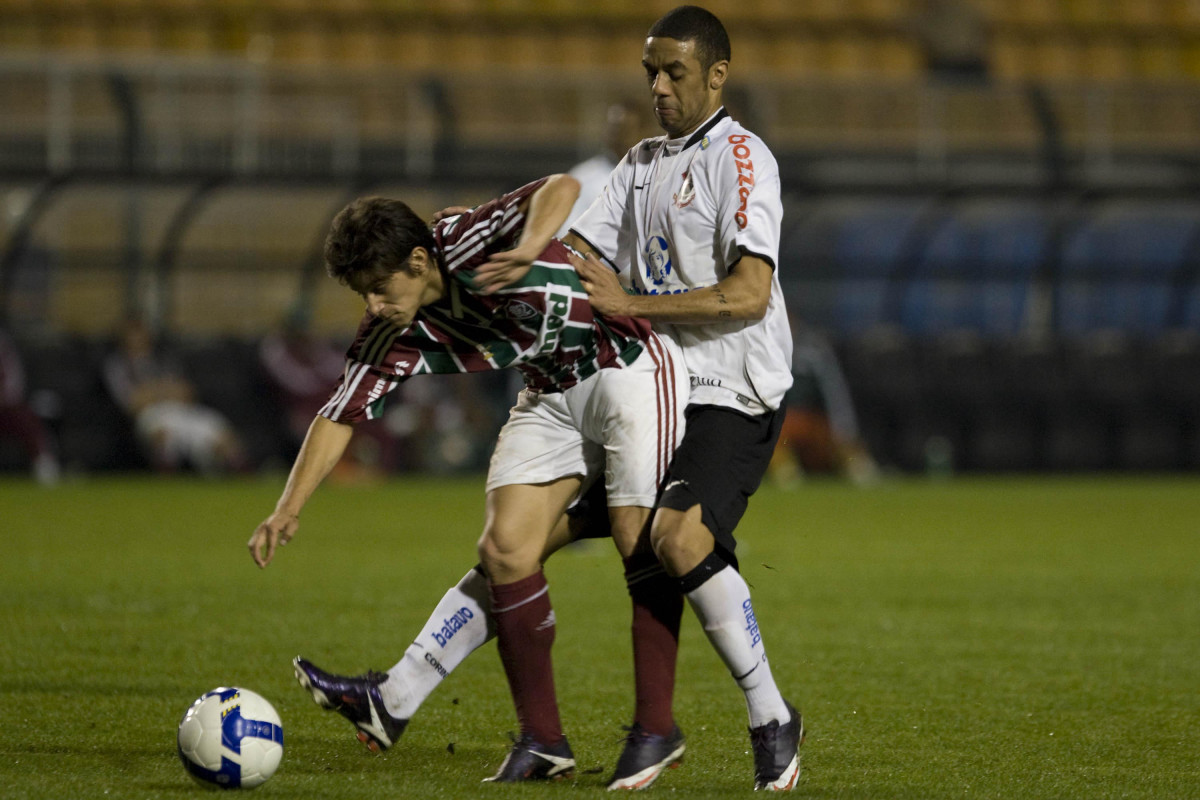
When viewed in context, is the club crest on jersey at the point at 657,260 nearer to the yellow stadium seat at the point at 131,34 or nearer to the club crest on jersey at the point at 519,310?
the club crest on jersey at the point at 519,310

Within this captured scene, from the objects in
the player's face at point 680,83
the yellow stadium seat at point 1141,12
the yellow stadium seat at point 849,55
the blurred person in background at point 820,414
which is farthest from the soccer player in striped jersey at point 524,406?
the yellow stadium seat at point 1141,12

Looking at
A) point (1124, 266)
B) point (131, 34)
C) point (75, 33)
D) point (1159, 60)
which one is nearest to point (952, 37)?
point (1159, 60)

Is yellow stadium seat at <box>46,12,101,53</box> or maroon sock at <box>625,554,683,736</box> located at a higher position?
yellow stadium seat at <box>46,12,101,53</box>

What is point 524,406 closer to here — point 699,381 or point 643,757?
point 699,381

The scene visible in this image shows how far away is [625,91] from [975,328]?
4026 millimetres

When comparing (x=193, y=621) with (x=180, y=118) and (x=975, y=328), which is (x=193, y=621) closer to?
(x=180, y=118)

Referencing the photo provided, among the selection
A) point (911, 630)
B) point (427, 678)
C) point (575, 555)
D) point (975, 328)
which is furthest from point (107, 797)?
point (975, 328)

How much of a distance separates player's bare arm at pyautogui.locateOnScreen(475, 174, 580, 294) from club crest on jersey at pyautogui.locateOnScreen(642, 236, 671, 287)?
0.95 feet

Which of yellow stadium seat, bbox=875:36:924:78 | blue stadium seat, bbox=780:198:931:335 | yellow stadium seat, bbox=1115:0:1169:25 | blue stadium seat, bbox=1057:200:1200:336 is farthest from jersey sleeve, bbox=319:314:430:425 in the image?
yellow stadium seat, bbox=1115:0:1169:25

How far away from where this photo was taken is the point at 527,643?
13.0 ft

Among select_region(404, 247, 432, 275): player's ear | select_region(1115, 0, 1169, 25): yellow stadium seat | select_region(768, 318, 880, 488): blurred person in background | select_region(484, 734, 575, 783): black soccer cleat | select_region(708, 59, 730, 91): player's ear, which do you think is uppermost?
select_region(708, 59, 730, 91): player's ear

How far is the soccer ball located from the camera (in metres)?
3.64

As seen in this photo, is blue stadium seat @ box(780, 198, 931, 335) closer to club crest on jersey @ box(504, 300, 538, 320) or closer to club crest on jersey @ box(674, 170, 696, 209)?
club crest on jersey @ box(674, 170, 696, 209)

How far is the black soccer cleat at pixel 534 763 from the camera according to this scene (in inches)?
151
